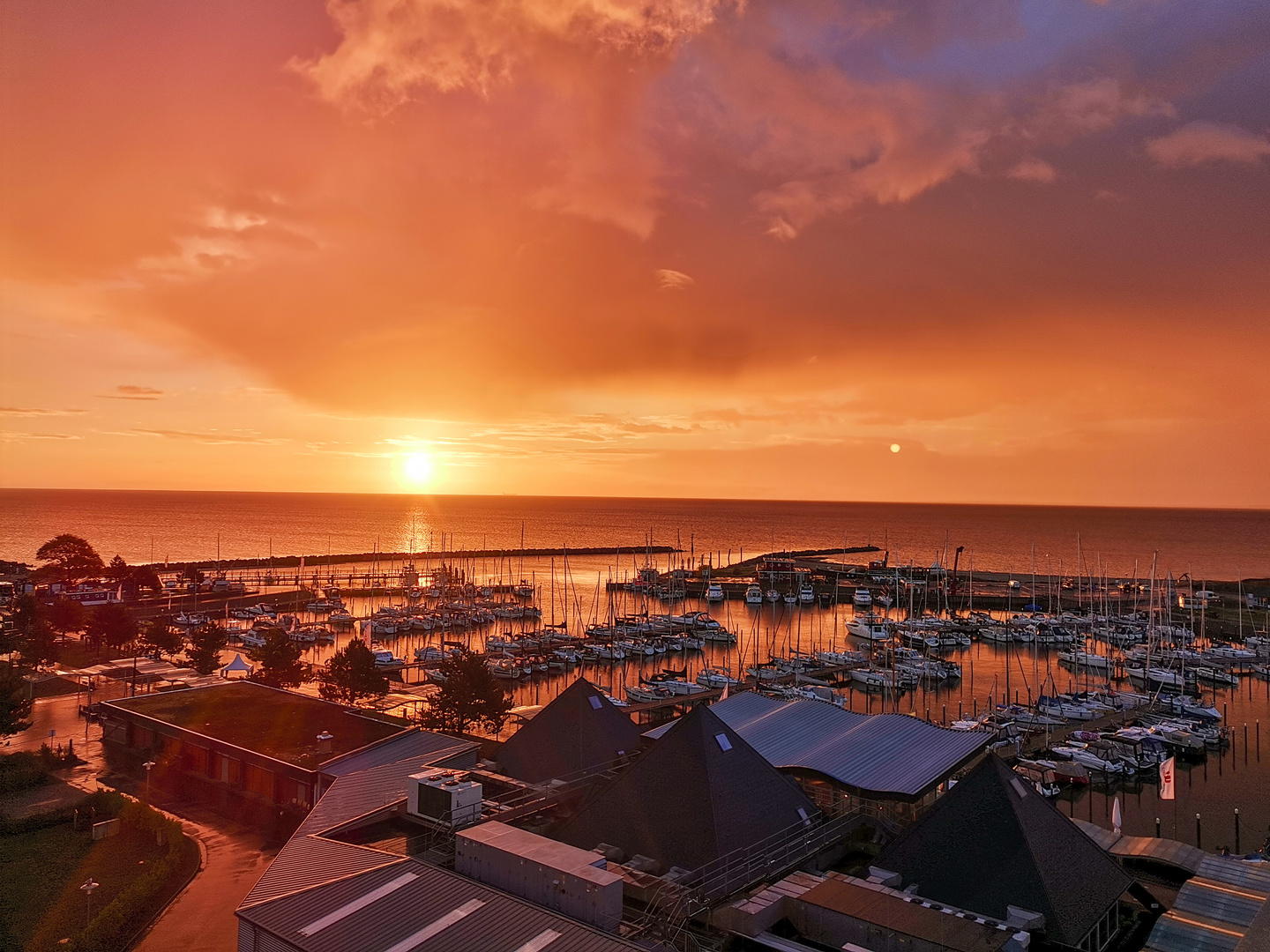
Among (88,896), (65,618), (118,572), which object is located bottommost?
(88,896)

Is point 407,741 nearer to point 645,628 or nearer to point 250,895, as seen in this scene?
point 250,895

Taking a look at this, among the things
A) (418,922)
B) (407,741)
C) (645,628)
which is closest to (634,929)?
(418,922)

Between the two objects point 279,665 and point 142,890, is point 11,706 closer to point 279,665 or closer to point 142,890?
point 279,665

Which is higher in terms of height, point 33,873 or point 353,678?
point 353,678

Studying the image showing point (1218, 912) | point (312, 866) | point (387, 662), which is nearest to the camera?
point (312, 866)

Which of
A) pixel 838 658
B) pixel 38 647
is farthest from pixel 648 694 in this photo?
pixel 38 647

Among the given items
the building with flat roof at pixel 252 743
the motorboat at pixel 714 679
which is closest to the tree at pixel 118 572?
the building with flat roof at pixel 252 743
